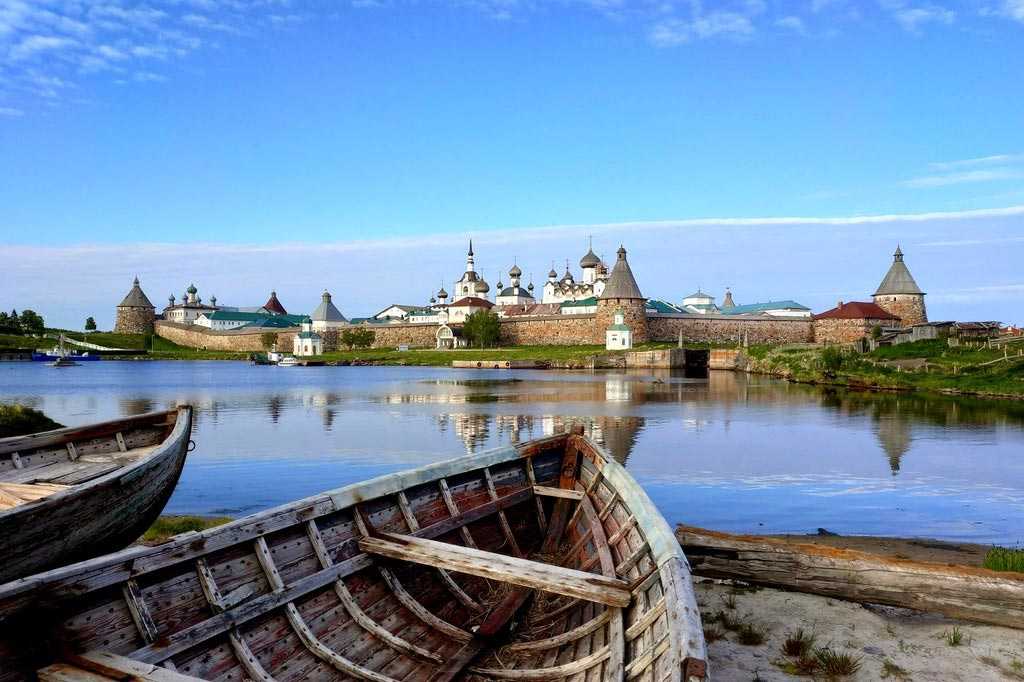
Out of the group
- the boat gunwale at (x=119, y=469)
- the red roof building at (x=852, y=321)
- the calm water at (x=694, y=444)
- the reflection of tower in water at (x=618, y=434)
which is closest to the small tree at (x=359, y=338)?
the red roof building at (x=852, y=321)

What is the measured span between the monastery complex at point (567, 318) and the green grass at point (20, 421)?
6646 centimetres

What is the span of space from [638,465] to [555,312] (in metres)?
88.8

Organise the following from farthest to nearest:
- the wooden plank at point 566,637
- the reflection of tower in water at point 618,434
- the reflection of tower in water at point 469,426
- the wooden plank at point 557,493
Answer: the reflection of tower in water at point 469,426
the reflection of tower in water at point 618,434
the wooden plank at point 557,493
the wooden plank at point 566,637

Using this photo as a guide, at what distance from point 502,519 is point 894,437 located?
63.9 feet

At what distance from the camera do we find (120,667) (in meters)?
3.70

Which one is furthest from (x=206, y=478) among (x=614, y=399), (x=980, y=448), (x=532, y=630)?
(x=614, y=399)

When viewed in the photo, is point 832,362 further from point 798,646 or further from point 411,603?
point 411,603

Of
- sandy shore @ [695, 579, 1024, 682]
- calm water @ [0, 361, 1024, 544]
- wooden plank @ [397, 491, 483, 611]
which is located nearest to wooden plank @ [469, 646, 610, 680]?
wooden plank @ [397, 491, 483, 611]

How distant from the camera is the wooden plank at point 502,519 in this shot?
7.33 m

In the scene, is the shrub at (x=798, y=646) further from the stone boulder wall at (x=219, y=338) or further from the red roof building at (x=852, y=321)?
the stone boulder wall at (x=219, y=338)

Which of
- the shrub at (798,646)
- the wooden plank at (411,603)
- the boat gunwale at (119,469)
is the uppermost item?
the boat gunwale at (119,469)

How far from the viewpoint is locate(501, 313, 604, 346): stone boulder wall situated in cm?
9650

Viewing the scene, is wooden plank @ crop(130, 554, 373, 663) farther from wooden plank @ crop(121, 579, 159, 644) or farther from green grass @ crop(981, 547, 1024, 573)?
green grass @ crop(981, 547, 1024, 573)

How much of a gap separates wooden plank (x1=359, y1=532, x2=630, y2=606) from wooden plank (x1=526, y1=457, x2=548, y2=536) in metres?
2.18
